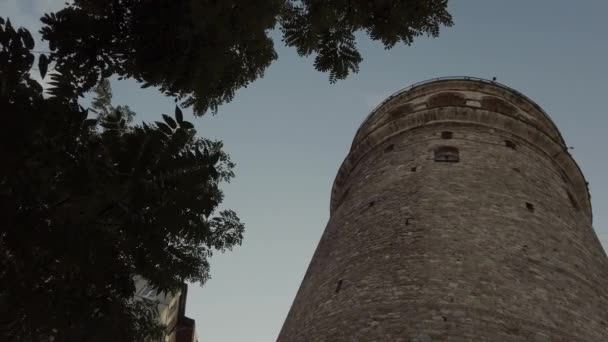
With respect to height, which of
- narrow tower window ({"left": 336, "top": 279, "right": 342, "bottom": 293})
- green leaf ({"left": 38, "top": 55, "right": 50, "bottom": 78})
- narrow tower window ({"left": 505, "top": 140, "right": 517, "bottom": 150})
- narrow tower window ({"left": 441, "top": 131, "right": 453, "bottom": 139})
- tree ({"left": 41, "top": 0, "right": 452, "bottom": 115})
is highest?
narrow tower window ({"left": 441, "top": 131, "right": 453, "bottom": 139})

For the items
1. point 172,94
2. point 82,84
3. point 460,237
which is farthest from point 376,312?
point 82,84

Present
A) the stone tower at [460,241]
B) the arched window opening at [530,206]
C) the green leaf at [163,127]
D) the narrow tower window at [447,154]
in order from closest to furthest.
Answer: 1. the green leaf at [163,127]
2. the stone tower at [460,241]
3. the arched window opening at [530,206]
4. the narrow tower window at [447,154]

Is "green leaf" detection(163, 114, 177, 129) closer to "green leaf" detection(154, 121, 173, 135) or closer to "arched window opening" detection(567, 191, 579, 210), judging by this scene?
"green leaf" detection(154, 121, 173, 135)

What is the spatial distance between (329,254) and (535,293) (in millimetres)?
4010

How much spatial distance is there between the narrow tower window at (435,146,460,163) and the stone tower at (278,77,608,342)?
0.09 feet

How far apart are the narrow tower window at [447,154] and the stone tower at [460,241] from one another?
3cm

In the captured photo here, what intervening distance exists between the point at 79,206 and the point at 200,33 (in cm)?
118

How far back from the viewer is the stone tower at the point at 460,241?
861 centimetres

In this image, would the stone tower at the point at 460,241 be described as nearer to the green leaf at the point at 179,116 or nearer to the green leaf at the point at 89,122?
the green leaf at the point at 179,116

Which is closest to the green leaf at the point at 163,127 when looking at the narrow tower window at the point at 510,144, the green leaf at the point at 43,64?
the green leaf at the point at 43,64

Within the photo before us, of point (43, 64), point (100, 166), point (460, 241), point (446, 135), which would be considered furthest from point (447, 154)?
point (43, 64)

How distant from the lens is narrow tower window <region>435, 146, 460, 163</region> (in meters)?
12.8

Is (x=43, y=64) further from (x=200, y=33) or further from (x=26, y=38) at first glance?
(x=200, y=33)

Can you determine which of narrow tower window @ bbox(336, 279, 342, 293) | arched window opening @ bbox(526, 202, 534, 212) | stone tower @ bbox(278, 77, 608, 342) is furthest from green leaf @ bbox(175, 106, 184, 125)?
arched window opening @ bbox(526, 202, 534, 212)
